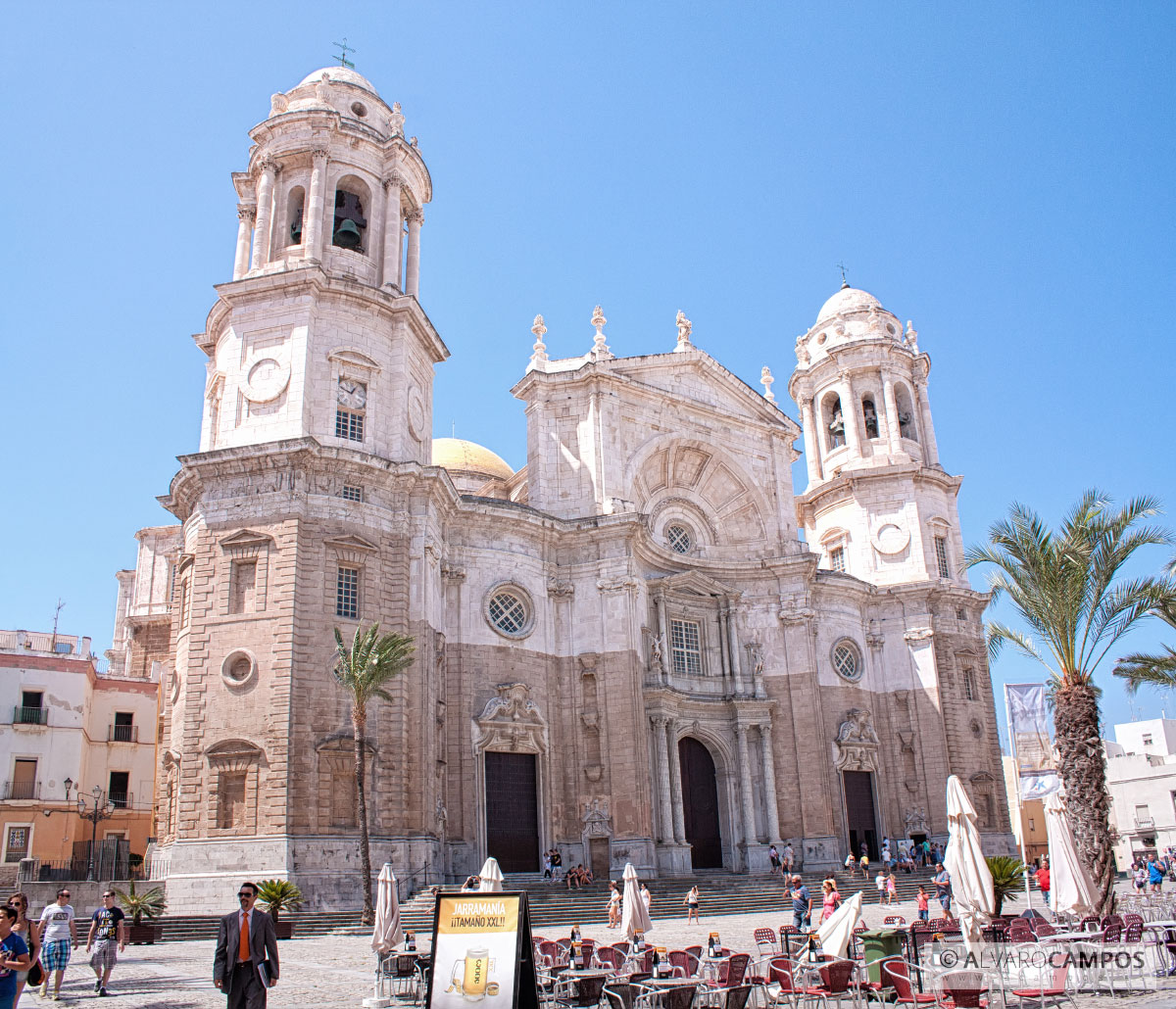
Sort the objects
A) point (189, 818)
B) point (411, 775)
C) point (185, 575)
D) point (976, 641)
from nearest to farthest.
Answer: point (189, 818), point (411, 775), point (185, 575), point (976, 641)

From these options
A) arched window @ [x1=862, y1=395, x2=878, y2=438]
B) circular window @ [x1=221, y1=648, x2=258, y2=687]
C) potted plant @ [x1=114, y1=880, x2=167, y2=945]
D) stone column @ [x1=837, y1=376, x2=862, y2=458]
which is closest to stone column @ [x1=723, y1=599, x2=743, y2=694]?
stone column @ [x1=837, y1=376, x2=862, y2=458]

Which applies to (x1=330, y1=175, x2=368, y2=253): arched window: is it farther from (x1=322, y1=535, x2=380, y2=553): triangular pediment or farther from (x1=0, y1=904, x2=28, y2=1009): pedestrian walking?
(x1=0, y1=904, x2=28, y2=1009): pedestrian walking

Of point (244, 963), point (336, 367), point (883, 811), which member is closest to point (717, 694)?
point (883, 811)

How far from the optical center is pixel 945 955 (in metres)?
15.3

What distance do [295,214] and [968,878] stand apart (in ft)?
96.5

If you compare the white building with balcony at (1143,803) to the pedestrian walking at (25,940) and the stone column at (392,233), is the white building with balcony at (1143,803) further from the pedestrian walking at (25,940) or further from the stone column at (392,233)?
the pedestrian walking at (25,940)

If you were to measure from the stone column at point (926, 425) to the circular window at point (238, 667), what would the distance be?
106 ft

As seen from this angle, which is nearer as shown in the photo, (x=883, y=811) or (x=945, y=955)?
(x=945, y=955)

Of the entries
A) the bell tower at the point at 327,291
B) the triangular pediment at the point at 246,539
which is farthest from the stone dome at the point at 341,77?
the triangular pediment at the point at 246,539

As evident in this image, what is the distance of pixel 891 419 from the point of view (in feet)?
156

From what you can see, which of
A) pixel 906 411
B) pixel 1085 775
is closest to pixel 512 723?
pixel 1085 775

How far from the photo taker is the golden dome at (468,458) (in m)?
50.9

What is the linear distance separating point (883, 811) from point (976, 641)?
8.77 metres

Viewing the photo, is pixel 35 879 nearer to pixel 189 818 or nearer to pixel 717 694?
pixel 189 818
